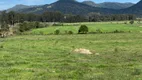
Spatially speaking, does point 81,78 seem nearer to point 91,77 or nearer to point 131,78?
point 91,77

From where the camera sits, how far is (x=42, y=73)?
19203 mm

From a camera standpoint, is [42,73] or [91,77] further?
[42,73]

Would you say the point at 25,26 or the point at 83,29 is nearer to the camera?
the point at 83,29

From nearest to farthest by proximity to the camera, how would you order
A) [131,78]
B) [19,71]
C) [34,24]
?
[131,78], [19,71], [34,24]

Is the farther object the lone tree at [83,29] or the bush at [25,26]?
the bush at [25,26]

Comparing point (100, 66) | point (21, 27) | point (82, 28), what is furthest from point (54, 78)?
point (21, 27)

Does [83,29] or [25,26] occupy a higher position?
[25,26]

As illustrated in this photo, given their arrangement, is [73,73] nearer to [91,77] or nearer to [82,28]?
[91,77]

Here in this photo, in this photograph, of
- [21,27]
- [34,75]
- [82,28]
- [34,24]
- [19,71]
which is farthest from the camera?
[34,24]

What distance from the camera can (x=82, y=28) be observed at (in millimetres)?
116938

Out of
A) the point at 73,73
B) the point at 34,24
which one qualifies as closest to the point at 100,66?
the point at 73,73

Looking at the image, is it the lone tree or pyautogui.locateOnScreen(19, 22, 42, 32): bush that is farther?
pyautogui.locateOnScreen(19, 22, 42, 32): bush

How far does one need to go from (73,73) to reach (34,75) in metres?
2.57

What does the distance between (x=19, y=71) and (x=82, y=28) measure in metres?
97.2
